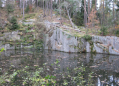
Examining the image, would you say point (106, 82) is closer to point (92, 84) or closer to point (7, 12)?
point (92, 84)

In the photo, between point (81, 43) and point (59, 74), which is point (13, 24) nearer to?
point (81, 43)

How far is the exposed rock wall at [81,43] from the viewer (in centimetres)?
1735

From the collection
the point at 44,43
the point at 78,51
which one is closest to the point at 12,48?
the point at 44,43

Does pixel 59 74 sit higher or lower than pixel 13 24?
lower

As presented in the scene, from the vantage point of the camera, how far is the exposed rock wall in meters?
17.3

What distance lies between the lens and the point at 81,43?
19875 mm

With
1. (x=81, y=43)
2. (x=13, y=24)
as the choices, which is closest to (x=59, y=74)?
(x=81, y=43)

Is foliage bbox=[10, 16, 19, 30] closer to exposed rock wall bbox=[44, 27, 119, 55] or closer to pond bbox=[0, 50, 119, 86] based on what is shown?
exposed rock wall bbox=[44, 27, 119, 55]

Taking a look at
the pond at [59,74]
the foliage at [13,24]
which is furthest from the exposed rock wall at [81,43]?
the foliage at [13,24]

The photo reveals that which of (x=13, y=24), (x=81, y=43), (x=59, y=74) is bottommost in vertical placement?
(x=59, y=74)

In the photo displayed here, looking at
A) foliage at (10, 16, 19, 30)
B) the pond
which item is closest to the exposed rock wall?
the pond

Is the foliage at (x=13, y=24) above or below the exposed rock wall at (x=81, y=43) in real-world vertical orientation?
above

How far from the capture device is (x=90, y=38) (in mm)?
19516

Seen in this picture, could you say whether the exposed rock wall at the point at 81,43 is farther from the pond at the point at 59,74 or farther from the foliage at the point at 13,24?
the foliage at the point at 13,24
